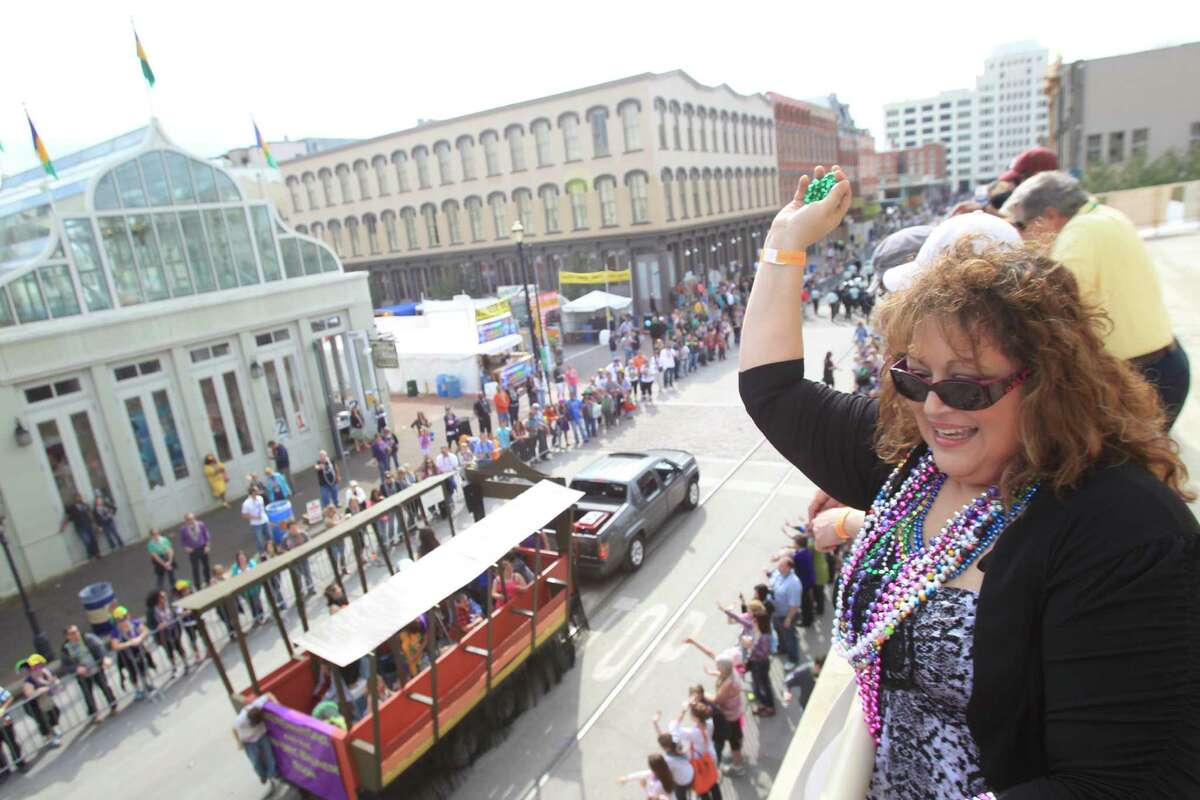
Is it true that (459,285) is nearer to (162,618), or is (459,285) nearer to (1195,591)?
(162,618)

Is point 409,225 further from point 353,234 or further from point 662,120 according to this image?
point 662,120

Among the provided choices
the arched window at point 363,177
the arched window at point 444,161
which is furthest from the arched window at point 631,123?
the arched window at point 363,177

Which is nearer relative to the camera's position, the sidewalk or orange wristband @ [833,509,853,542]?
orange wristband @ [833,509,853,542]

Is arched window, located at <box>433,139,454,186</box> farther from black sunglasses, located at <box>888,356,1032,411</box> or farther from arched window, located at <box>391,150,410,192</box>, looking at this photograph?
black sunglasses, located at <box>888,356,1032,411</box>

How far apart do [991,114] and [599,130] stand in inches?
5768

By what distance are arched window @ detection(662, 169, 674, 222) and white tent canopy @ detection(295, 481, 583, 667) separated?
28.2 meters

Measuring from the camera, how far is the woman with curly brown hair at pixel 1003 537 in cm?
103

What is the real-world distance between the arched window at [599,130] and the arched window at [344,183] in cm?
1728

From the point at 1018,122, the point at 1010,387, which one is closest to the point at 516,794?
the point at 1010,387

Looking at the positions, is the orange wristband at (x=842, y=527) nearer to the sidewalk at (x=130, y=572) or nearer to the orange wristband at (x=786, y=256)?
the orange wristband at (x=786, y=256)

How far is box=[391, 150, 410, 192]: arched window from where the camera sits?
40875 mm

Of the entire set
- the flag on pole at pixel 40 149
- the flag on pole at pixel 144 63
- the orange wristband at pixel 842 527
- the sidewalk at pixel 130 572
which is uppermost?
the flag on pole at pixel 144 63

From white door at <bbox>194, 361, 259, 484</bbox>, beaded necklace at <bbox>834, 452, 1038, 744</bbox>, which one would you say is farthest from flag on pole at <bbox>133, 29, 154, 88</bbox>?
beaded necklace at <bbox>834, 452, 1038, 744</bbox>

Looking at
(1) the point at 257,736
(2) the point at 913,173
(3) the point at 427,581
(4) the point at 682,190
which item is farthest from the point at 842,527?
(2) the point at 913,173
